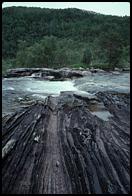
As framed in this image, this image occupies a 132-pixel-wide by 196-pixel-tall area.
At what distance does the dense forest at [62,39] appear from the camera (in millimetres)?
39531

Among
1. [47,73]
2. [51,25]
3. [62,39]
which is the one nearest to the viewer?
[47,73]

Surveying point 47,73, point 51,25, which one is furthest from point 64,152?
point 51,25

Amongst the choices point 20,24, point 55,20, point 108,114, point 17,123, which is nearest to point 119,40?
point 108,114

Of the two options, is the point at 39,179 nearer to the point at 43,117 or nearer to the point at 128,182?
the point at 128,182

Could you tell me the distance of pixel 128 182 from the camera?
5.36 metres

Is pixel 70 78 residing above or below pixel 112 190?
above

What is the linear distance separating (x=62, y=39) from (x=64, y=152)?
222 feet

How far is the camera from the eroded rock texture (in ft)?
17.1

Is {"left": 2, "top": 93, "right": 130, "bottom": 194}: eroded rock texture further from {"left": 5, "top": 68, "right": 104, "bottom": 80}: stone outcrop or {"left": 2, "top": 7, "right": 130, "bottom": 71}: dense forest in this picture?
{"left": 2, "top": 7, "right": 130, "bottom": 71}: dense forest

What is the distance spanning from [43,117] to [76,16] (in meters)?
97.4

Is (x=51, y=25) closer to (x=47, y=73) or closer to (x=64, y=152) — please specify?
(x=47, y=73)

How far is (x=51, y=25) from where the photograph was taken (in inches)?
3474

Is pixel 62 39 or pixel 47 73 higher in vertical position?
pixel 62 39

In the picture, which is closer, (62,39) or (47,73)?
(47,73)
